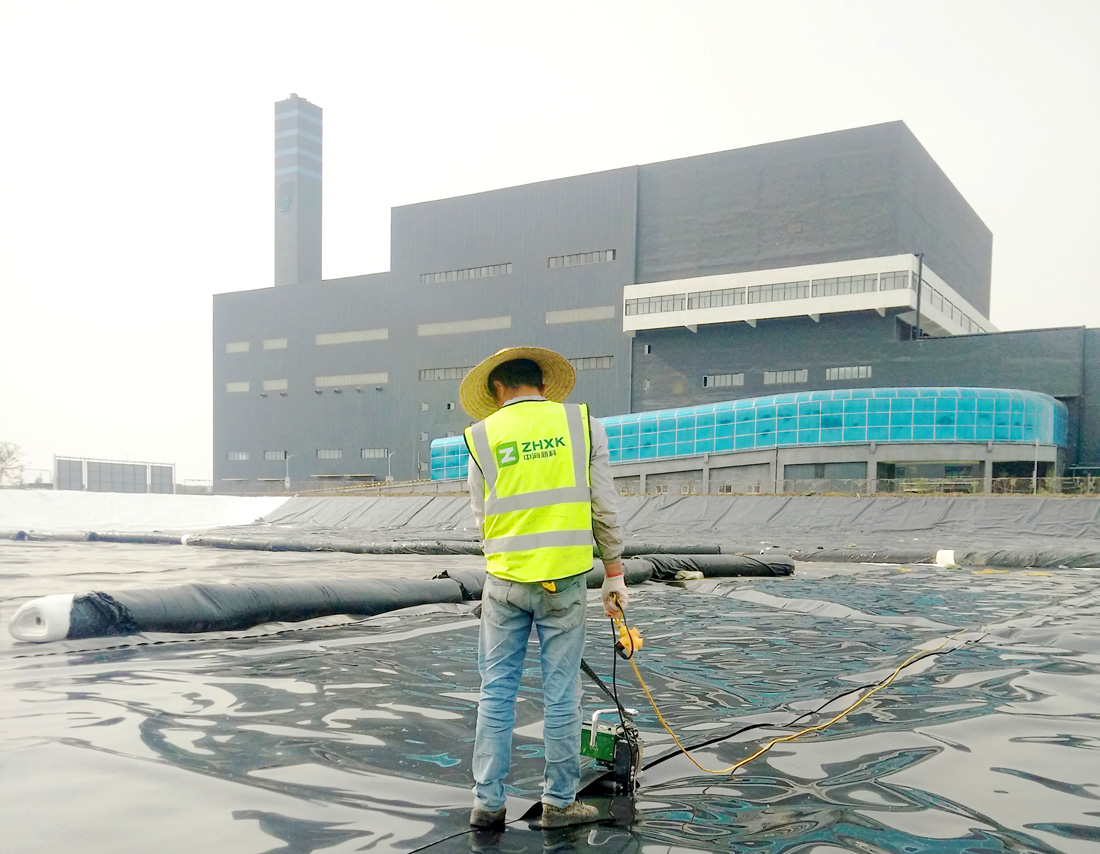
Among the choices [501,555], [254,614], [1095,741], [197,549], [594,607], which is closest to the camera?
[501,555]

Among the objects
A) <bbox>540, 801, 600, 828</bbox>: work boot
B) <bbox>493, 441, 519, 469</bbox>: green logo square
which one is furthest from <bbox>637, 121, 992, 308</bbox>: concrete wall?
<bbox>540, 801, 600, 828</bbox>: work boot

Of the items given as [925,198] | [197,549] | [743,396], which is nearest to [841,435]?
[743,396]

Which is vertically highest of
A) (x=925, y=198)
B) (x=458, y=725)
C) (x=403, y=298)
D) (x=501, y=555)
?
(x=925, y=198)

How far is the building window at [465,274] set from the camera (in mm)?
58344

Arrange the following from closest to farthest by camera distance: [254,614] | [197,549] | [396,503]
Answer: [254,614] → [197,549] → [396,503]

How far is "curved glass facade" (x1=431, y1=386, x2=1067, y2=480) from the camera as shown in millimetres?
38875

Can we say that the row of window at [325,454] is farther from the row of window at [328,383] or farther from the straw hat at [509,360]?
the straw hat at [509,360]

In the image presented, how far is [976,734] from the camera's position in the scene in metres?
4.14

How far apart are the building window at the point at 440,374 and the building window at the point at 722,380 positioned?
704 inches

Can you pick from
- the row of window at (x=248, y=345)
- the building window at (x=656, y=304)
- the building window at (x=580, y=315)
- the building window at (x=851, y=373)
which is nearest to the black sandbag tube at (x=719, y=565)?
the building window at (x=851, y=373)

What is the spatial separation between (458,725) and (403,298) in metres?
60.1

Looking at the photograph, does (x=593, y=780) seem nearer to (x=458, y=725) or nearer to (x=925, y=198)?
(x=458, y=725)

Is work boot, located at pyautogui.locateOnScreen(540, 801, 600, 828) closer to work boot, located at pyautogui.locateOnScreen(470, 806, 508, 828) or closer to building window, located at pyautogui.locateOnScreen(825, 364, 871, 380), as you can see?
work boot, located at pyautogui.locateOnScreen(470, 806, 508, 828)

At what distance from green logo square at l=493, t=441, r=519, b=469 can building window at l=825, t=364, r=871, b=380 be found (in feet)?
152
